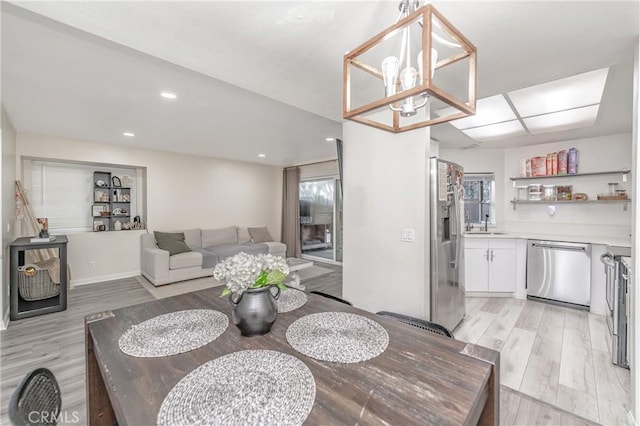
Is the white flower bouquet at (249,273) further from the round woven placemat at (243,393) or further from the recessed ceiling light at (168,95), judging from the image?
the recessed ceiling light at (168,95)

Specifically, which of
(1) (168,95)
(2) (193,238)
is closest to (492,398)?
(1) (168,95)

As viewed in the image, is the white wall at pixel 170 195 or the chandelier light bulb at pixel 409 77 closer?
the chandelier light bulb at pixel 409 77

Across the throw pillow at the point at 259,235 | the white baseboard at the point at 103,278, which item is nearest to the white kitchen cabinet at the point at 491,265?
the throw pillow at the point at 259,235

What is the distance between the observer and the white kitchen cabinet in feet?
13.1

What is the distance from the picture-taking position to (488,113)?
2.90m

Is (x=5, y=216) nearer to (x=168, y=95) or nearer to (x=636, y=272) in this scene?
(x=168, y=95)

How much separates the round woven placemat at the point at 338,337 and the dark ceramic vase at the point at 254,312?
13cm

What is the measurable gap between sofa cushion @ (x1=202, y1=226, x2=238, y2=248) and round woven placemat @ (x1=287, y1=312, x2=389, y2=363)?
198 inches

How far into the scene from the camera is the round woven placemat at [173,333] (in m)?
1.13

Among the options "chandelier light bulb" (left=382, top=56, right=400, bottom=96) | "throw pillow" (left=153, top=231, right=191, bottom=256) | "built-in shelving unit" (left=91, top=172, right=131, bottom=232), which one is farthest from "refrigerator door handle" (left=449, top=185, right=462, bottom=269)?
"built-in shelving unit" (left=91, top=172, right=131, bottom=232)

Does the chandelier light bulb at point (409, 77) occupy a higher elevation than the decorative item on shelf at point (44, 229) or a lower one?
higher

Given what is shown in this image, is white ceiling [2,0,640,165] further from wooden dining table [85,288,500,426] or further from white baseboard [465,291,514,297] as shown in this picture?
white baseboard [465,291,514,297]

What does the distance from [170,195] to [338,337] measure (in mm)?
5550

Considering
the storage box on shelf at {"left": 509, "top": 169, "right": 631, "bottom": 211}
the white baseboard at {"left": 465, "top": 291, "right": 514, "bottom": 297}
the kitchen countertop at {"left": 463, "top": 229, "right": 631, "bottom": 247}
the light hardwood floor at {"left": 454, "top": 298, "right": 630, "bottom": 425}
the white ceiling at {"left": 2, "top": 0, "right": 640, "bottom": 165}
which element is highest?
the white ceiling at {"left": 2, "top": 0, "right": 640, "bottom": 165}
